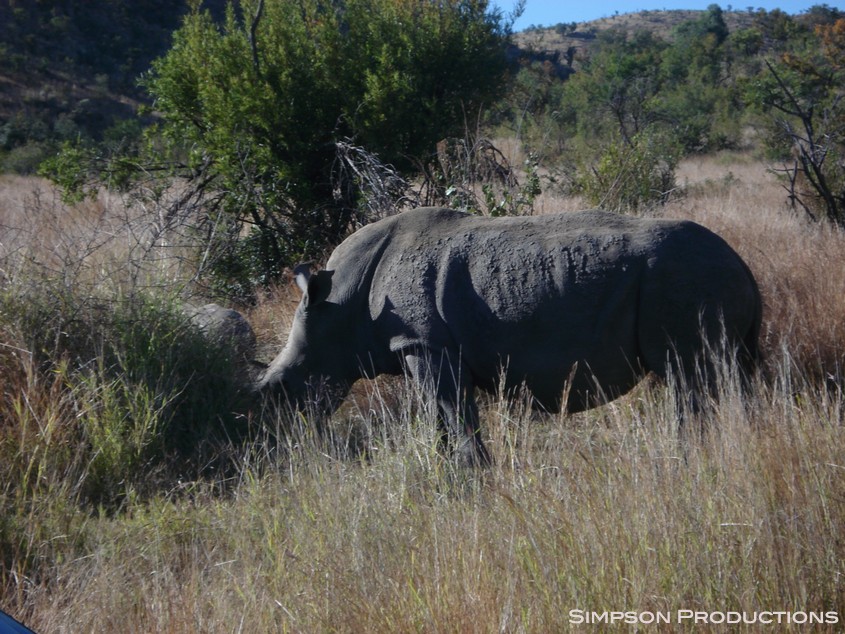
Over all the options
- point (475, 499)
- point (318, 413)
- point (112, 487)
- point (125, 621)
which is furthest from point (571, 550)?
point (112, 487)

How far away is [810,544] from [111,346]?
4207 mm

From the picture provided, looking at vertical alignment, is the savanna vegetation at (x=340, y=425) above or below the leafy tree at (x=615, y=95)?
below

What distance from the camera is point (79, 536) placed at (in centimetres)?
445

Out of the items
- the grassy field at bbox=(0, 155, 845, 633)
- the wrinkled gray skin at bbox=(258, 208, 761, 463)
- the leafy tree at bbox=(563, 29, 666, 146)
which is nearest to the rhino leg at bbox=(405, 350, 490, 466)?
the wrinkled gray skin at bbox=(258, 208, 761, 463)

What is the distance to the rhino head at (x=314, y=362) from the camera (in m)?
5.48

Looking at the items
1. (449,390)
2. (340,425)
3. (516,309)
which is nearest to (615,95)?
(340,425)

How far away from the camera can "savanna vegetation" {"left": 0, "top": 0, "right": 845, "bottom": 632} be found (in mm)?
3252

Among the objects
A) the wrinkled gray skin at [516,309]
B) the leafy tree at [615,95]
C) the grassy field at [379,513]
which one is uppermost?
the leafy tree at [615,95]

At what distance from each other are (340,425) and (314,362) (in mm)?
946

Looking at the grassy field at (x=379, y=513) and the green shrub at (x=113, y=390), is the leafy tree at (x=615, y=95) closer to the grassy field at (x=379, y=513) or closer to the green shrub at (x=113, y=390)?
the green shrub at (x=113, y=390)

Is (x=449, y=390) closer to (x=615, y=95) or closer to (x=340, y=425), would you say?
(x=340, y=425)

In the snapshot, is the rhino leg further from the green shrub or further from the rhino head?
the green shrub

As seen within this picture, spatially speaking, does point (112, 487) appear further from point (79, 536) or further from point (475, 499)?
point (475, 499)

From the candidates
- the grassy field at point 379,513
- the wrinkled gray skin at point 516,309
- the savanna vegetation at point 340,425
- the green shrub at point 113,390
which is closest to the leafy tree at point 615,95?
the savanna vegetation at point 340,425
